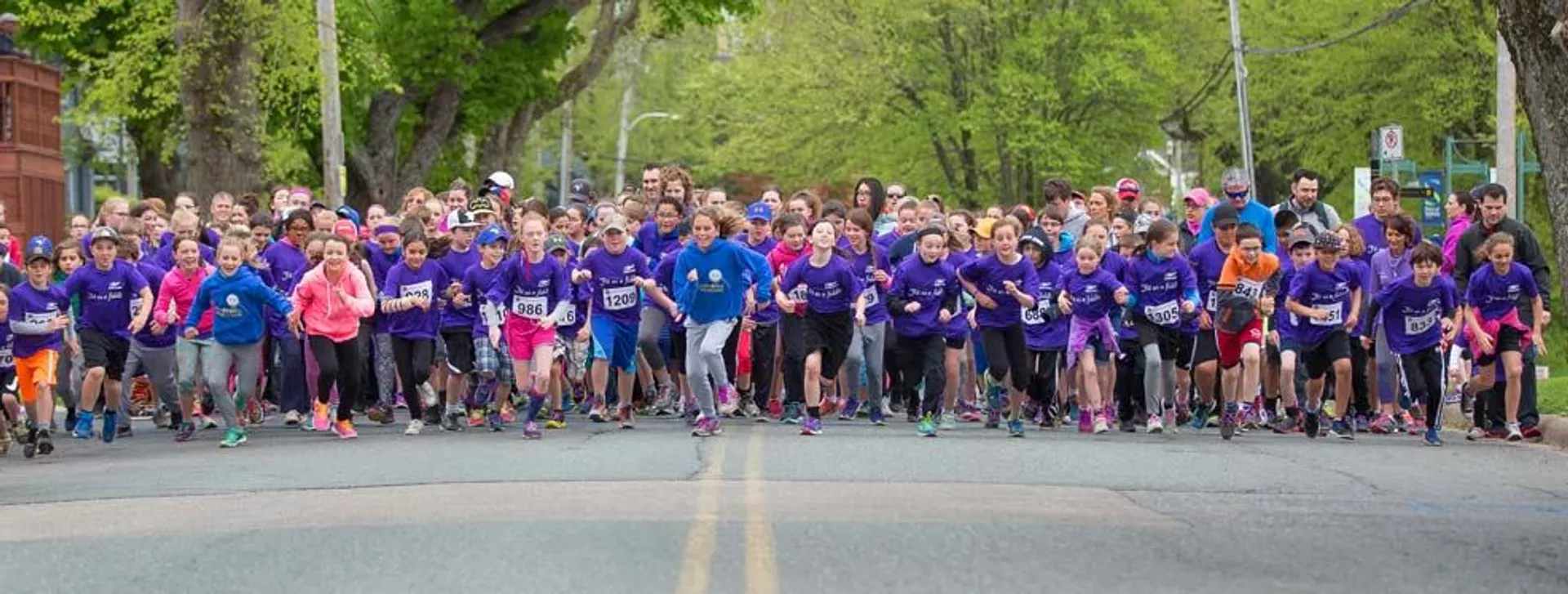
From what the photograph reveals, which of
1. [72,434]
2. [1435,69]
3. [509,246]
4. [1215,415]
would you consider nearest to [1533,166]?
[1435,69]

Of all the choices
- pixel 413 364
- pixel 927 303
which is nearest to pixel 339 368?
pixel 413 364

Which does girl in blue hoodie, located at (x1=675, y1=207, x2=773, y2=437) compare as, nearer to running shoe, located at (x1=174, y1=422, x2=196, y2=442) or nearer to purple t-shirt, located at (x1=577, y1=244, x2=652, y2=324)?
purple t-shirt, located at (x1=577, y1=244, x2=652, y2=324)

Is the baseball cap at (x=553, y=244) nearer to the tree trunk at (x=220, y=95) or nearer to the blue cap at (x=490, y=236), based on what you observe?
the blue cap at (x=490, y=236)

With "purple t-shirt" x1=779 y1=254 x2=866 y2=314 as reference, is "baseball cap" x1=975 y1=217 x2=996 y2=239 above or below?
above

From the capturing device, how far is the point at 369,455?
16.5 m

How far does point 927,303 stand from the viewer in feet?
61.8

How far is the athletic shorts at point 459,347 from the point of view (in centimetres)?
1928

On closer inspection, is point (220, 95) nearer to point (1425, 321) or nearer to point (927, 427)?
point (927, 427)

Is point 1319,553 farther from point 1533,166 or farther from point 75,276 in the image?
point 1533,166

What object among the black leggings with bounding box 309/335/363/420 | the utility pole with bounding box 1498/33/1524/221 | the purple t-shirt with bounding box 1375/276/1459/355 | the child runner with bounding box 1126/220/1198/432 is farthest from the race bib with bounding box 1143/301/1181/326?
the utility pole with bounding box 1498/33/1524/221

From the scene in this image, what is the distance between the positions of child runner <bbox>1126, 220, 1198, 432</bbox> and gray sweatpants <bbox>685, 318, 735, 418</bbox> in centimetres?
292

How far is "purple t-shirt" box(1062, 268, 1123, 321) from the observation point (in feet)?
61.2

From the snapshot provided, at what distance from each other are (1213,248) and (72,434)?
29.2ft

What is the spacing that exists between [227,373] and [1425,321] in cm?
843
